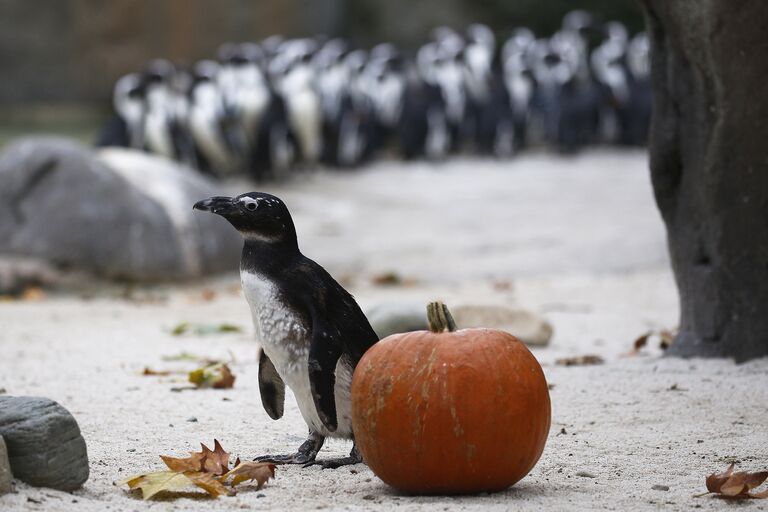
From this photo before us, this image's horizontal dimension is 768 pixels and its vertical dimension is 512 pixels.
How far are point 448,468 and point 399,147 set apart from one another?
20573 mm

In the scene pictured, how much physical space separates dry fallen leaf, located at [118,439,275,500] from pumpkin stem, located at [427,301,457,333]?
2.04 ft

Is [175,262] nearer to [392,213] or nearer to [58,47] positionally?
[392,213]

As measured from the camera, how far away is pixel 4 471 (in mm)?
3119

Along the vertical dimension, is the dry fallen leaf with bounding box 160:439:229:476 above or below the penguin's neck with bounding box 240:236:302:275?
below

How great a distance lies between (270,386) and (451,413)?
3.06ft

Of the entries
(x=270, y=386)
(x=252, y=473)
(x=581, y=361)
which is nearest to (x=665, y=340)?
(x=581, y=361)

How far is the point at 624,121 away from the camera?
22906 mm

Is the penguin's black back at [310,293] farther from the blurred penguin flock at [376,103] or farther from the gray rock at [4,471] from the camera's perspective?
the blurred penguin flock at [376,103]

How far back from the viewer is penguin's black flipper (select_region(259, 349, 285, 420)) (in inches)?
158

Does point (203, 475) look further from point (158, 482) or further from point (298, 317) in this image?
point (298, 317)

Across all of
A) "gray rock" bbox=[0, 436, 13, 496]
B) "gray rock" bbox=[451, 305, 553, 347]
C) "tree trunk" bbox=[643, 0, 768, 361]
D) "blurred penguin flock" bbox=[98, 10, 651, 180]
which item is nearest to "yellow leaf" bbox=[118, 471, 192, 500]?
"gray rock" bbox=[0, 436, 13, 496]

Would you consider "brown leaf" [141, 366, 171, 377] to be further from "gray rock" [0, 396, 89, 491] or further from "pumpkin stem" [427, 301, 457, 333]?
"pumpkin stem" [427, 301, 457, 333]

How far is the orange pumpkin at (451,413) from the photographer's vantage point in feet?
10.8

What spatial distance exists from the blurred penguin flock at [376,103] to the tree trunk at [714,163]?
12592 millimetres
